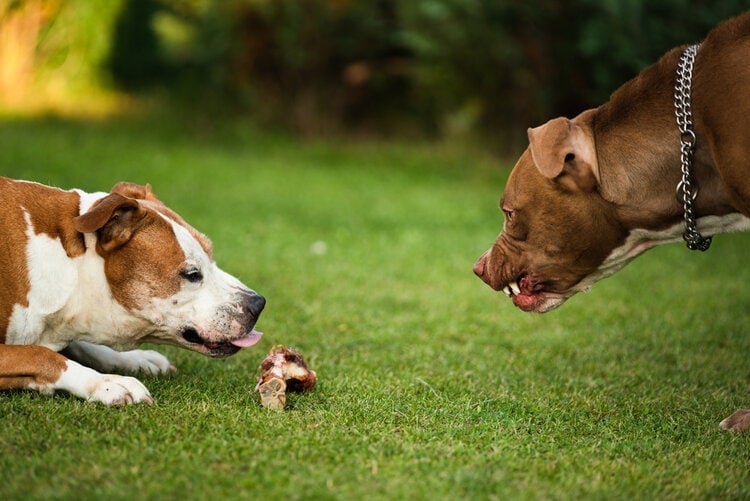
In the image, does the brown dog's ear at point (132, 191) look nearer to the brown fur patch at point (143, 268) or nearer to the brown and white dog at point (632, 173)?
the brown fur patch at point (143, 268)

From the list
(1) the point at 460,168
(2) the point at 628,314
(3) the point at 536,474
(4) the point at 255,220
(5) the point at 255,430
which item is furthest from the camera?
→ (1) the point at 460,168

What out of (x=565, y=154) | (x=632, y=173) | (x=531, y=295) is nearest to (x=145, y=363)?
(x=531, y=295)

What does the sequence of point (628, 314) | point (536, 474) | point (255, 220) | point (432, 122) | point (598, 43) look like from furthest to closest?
point (432, 122) < point (598, 43) < point (255, 220) < point (628, 314) < point (536, 474)

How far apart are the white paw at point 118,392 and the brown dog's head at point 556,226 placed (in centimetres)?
184

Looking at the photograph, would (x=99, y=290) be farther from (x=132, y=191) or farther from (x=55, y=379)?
(x=132, y=191)

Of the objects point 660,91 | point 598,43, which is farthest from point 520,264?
point 598,43

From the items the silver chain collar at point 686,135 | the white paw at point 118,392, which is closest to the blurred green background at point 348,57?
the silver chain collar at point 686,135

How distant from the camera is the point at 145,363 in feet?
16.0

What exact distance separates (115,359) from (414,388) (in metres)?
1.54

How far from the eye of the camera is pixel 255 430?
401 cm

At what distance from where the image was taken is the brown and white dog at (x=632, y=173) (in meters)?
4.16

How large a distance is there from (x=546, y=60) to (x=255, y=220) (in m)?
4.83

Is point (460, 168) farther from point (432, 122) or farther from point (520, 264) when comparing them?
point (520, 264)

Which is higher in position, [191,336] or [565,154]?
[565,154]
